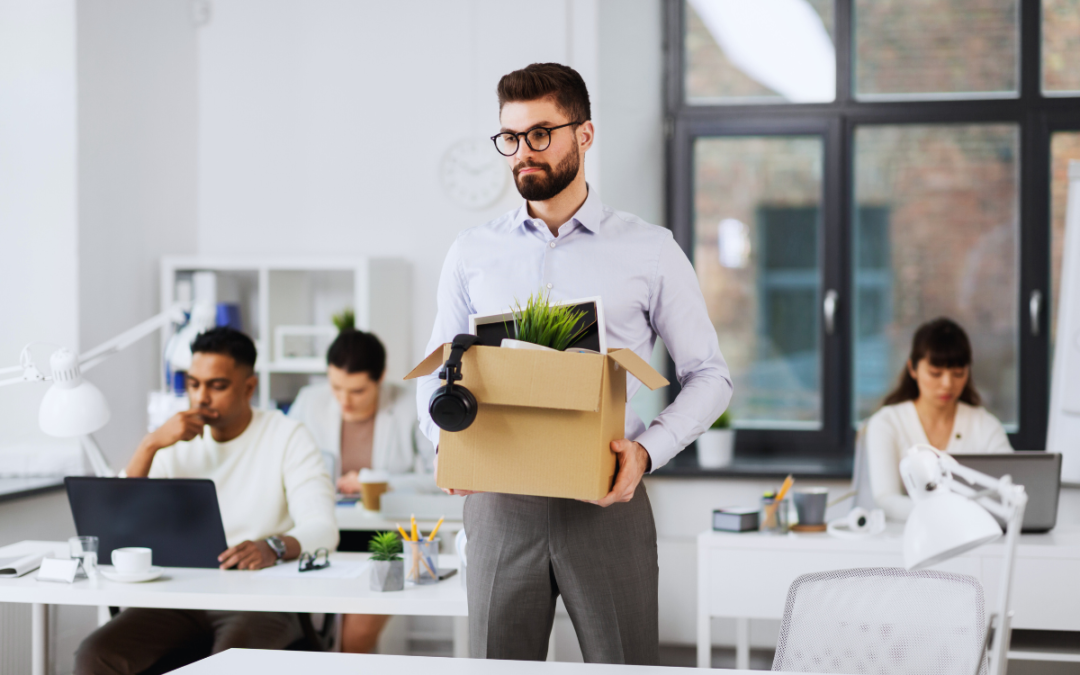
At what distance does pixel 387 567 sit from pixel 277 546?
398mm

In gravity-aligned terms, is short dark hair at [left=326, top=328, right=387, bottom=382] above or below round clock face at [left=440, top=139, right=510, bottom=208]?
below

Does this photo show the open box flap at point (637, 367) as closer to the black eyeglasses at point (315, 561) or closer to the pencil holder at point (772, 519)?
the black eyeglasses at point (315, 561)

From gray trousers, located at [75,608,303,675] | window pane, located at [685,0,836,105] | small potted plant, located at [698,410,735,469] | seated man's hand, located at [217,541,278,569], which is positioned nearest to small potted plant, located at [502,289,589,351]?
seated man's hand, located at [217,541,278,569]

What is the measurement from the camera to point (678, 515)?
3992 mm

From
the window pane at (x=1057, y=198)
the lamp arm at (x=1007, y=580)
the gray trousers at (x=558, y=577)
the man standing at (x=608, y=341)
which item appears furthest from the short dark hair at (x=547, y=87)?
the window pane at (x=1057, y=198)

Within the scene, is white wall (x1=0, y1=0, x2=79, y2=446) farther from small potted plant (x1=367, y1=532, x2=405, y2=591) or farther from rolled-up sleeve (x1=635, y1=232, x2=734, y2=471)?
rolled-up sleeve (x1=635, y1=232, x2=734, y2=471)

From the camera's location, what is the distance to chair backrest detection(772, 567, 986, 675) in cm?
180

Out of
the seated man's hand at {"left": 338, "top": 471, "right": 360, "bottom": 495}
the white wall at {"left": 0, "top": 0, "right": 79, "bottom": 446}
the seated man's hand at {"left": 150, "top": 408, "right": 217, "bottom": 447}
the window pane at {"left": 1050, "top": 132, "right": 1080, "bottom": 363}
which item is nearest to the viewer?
the seated man's hand at {"left": 150, "top": 408, "right": 217, "bottom": 447}

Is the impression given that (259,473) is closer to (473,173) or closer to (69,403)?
(69,403)

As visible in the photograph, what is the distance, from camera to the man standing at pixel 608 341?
1.73 m

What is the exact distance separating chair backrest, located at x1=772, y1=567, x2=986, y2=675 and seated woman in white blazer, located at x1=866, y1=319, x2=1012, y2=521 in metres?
1.46

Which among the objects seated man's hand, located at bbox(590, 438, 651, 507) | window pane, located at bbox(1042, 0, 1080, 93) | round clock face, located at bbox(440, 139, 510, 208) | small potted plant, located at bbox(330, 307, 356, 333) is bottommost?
seated man's hand, located at bbox(590, 438, 651, 507)

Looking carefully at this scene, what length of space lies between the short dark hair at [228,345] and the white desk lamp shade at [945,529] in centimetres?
207

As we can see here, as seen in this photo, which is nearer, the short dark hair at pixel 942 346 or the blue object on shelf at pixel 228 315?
the short dark hair at pixel 942 346
